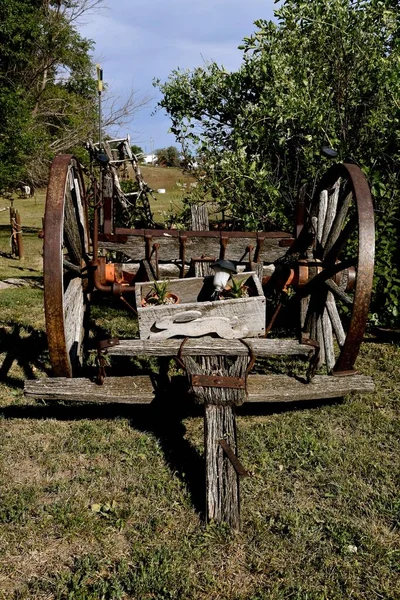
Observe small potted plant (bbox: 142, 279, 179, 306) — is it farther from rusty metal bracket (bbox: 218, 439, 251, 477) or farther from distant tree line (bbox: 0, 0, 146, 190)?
distant tree line (bbox: 0, 0, 146, 190)

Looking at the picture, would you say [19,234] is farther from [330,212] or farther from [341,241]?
[341,241]

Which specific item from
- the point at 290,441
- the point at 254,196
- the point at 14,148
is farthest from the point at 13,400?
the point at 14,148

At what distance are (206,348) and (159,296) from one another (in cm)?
66

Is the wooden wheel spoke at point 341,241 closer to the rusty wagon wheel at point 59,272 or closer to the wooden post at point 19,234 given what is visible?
the rusty wagon wheel at point 59,272

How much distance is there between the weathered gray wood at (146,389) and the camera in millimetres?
3008

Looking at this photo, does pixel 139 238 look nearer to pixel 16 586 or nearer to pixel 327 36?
pixel 16 586

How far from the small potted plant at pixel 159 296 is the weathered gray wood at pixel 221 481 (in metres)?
1.00

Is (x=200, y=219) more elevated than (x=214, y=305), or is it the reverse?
(x=200, y=219)

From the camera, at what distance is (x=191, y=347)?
293 centimetres

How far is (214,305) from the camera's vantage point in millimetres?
3229

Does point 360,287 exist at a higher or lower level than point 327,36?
lower

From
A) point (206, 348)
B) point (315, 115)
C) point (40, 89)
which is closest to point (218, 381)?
point (206, 348)

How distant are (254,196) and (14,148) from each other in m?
8.02

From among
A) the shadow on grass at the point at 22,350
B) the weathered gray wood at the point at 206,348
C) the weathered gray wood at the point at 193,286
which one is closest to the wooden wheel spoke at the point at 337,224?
the weathered gray wood at the point at 193,286
